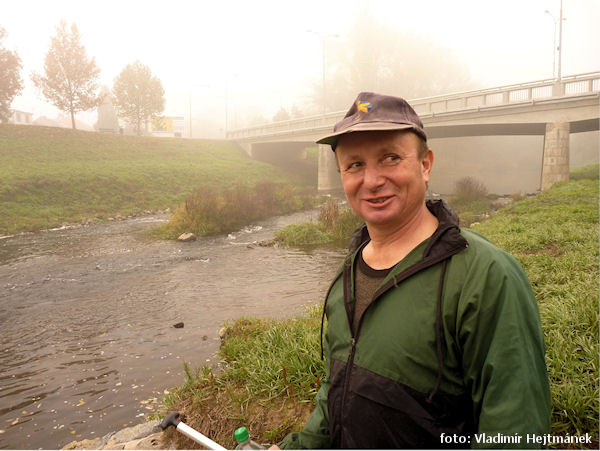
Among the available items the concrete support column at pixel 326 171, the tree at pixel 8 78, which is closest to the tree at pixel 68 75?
the tree at pixel 8 78

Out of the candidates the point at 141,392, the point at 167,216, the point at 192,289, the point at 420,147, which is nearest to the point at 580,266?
the point at 420,147

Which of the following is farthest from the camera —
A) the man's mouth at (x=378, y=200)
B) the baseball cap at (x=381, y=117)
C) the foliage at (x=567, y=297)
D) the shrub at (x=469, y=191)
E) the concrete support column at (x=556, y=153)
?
the shrub at (x=469, y=191)

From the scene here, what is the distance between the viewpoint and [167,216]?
23.8m

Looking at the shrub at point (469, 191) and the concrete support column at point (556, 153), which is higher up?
the concrete support column at point (556, 153)

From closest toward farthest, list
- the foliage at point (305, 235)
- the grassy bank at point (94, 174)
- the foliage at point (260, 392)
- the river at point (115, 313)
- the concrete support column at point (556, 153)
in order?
the foliage at point (260, 392)
the river at point (115, 313)
the foliage at point (305, 235)
the concrete support column at point (556, 153)
the grassy bank at point (94, 174)

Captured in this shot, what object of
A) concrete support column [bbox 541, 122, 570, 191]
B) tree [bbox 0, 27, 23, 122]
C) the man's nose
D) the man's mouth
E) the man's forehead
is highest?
tree [bbox 0, 27, 23, 122]

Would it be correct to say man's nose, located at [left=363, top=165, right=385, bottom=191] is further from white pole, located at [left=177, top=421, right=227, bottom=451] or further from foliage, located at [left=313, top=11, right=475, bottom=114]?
foliage, located at [left=313, top=11, right=475, bottom=114]

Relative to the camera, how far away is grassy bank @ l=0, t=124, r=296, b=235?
2223 centimetres

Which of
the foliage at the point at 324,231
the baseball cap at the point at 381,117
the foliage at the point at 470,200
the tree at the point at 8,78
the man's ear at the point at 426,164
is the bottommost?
the foliage at the point at 324,231

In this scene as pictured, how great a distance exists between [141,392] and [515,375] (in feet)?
17.9

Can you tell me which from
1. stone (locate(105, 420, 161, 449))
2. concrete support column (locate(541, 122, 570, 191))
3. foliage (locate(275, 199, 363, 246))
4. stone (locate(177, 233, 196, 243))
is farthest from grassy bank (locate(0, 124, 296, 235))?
concrete support column (locate(541, 122, 570, 191))

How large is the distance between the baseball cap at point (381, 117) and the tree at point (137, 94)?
5801 cm

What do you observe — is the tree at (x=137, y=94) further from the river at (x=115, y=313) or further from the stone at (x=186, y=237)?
the stone at (x=186, y=237)

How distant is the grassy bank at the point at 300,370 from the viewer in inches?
129
